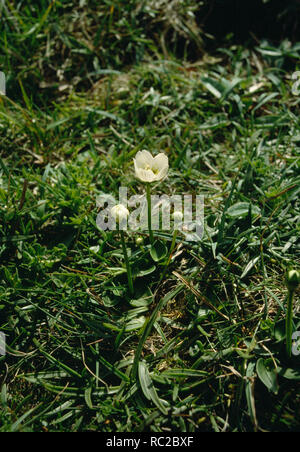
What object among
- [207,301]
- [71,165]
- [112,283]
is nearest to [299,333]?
[207,301]

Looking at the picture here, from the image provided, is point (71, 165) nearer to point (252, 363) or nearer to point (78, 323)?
point (78, 323)

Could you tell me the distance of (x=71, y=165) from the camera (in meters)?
2.12

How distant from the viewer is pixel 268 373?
4.87ft

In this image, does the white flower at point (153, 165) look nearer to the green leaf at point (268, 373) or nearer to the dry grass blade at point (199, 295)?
the dry grass blade at point (199, 295)

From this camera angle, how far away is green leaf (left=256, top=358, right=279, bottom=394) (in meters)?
1.45

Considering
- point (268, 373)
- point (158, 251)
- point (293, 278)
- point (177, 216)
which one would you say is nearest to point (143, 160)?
point (177, 216)

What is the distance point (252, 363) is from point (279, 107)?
161 cm

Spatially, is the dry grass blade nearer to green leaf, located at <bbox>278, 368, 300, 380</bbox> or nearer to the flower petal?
green leaf, located at <bbox>278, 368, 300, 380</bbox>

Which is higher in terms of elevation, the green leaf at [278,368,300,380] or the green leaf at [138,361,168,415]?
the green leaf at [278,368,300,380]

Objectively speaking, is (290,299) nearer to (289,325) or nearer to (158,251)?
(289,325)

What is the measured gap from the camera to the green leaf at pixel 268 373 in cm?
145

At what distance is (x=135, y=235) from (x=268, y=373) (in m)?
0.84

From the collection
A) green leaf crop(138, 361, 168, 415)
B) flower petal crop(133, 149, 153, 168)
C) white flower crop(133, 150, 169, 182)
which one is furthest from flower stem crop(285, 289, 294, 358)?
flower petal crop(133, 149, 153, 168)

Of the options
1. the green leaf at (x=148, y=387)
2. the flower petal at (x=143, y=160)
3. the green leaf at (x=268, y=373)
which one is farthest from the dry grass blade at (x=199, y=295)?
the flower petal at (x=143, y=160)
